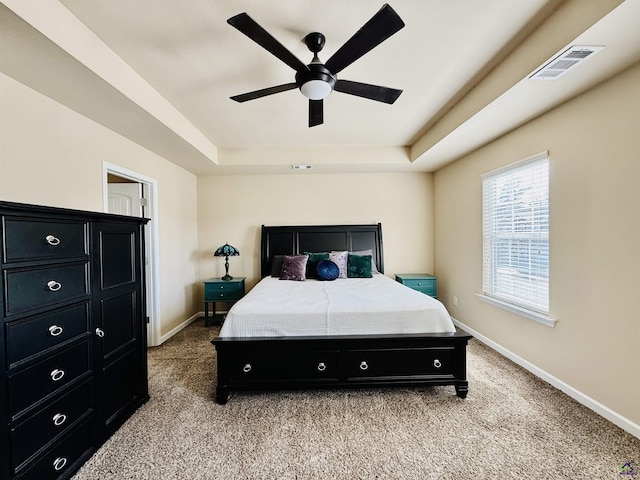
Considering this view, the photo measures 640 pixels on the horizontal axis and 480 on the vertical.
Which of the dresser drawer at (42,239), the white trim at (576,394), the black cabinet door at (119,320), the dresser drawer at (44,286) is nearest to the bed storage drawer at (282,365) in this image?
the black cabinet door at (119,320)

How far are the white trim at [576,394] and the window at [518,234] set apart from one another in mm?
514

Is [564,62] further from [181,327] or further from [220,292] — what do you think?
[181,327]

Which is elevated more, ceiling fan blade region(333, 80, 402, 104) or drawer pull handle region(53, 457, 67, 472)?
ceiling fan blade region(333, 80, 402, 104)

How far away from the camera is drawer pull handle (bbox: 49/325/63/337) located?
53.7 inches

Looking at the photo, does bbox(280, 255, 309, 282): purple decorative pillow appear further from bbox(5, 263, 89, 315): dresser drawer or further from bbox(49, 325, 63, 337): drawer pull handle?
bbox(49, 325, 63, 337): drawer pull handle

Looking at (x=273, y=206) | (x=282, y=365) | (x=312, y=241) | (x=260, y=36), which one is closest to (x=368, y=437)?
(x=282, y=365)

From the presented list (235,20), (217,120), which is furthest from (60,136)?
(235,20)

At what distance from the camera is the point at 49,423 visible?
1.36m

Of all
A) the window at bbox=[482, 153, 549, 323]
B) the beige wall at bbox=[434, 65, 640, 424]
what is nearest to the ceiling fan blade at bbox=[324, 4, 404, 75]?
the beige wall at bbox=[434, 65, 640, 424]

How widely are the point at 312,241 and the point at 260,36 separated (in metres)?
3.06

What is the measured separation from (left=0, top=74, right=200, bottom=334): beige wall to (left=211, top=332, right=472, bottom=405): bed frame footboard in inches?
67.3

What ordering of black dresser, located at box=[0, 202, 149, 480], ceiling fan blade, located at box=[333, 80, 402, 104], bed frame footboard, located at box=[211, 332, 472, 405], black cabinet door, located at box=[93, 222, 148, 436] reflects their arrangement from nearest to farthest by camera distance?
1. black dresser, located at box=[0, 202, 149, 480]
2. black cabinet door, located at box=[93, 222, 148, 436]
3. ceiling fan blade, located at box=[333, 80, 402, 104]
4. bed frame footboard, located at box=[211, 332, 472, 405]

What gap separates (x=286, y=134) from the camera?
3402mm

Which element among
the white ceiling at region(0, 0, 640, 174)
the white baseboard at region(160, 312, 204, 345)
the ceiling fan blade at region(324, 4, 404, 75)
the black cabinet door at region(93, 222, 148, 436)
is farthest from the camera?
the white baseboard at region(160, 312, 204, 345)
